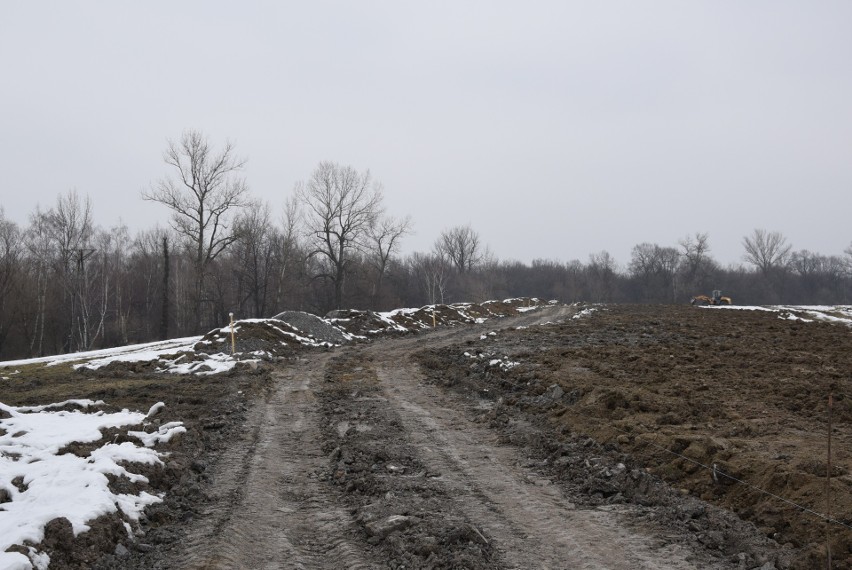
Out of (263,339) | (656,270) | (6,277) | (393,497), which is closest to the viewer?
(393,497)

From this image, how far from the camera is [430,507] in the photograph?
6.52m

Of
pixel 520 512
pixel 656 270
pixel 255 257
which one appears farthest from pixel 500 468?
pixel 656 270

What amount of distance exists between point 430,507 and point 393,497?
1.74 ft

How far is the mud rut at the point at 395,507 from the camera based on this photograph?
5336 millimetres

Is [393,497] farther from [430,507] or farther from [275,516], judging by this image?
[275,516]

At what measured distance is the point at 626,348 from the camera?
1894cm

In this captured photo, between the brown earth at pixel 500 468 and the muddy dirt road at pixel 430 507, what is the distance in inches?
1.1

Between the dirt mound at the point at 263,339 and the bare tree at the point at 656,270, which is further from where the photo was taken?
the bare tree at the point at 656,270

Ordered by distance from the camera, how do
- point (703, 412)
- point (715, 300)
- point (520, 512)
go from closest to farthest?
point (520, 512)
point (703, 412)
point (715, 300)

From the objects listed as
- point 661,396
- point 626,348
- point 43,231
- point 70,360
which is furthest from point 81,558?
point 43,231

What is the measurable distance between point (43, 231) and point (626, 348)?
62.8 meters

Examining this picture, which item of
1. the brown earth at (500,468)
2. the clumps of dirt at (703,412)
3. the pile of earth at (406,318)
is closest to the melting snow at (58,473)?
the brown earth at (500,468)

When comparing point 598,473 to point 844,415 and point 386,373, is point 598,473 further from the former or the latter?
point 386,373

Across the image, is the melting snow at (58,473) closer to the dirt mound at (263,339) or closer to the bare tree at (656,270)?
the dirt mound at (263,339)
